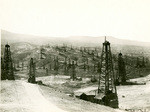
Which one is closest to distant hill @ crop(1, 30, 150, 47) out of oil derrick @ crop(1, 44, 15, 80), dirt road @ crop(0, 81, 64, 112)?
→ oil derrick @ crop(1, 44, 15, 80)

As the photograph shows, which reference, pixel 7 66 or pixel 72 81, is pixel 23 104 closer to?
pixel 7 66

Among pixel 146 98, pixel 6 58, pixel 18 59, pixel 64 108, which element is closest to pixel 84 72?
pixel 18 59

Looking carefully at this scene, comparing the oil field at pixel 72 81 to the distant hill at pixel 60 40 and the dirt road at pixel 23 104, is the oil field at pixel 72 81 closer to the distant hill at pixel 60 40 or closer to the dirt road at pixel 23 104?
the dirt road at pixel 23 104

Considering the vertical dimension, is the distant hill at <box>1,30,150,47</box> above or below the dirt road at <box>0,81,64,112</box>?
above

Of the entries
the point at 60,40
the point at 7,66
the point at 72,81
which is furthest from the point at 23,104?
the point at 60,40

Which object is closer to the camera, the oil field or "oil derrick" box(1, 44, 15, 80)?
the oil field

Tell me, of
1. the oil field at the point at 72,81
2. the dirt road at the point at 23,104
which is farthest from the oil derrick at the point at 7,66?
the dirt road at the point at 23,104

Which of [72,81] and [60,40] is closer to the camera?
[72,81]

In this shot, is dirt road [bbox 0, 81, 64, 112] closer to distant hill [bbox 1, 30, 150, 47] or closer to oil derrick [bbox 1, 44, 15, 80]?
oil derrick [bbox 1, 44, 15, 80]
